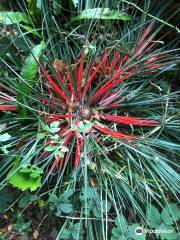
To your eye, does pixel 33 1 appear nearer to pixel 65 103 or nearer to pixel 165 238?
pixel 65 103

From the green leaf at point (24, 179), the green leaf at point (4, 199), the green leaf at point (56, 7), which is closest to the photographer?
the green leaf at point (24, 179)

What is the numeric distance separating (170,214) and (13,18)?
923mm

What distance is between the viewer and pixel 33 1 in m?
1.35

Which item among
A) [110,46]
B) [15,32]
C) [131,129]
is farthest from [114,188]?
[15,32]

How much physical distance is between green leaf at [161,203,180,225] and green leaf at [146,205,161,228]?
0.02m

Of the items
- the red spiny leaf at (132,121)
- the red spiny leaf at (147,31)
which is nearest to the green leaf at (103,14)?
the red spiny leaf at (147,31)

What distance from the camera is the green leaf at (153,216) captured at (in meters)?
1.23

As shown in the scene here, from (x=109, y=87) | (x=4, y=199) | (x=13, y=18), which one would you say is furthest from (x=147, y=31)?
(x=4, y=199)

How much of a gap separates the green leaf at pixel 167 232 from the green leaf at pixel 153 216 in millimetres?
21

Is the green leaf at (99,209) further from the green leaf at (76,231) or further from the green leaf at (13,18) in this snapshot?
the green leaf at (13,18)

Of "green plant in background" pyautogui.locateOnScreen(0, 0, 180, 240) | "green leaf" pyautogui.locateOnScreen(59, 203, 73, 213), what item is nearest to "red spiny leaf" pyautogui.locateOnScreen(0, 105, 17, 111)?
"green plant in background" pyautogui.locateOnScreen(0, 0, 180, 240)

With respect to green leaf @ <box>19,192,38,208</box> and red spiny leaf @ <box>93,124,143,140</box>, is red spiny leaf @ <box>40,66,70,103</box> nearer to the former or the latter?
red spiny leaf @ <box>93,124,143,140</box>

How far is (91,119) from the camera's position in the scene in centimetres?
134

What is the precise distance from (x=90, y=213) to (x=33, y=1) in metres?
0.83
